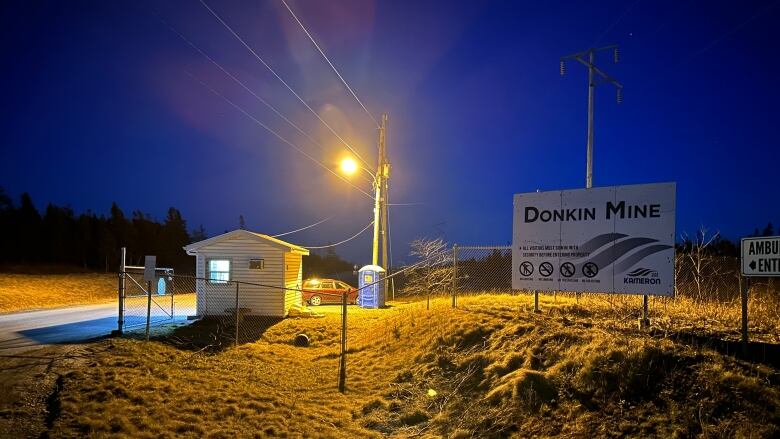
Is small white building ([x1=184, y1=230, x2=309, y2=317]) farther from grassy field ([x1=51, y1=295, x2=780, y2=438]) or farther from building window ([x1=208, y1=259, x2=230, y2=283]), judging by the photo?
grassy field ([x1=51, y1=295, x2=780, y2=438])

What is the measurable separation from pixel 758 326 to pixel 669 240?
2.01 meters

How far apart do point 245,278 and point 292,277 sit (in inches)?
81.7

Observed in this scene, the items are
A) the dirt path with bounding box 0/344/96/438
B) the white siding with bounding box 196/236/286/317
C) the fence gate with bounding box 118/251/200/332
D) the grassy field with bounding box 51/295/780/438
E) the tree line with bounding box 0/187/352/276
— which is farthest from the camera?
the tree line with bounding box 0/187/352/276

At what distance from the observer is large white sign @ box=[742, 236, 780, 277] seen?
21.3ft

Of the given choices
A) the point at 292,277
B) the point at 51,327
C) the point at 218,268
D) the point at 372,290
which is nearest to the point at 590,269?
the point at 292,277

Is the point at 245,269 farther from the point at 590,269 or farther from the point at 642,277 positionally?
the point at 642,277

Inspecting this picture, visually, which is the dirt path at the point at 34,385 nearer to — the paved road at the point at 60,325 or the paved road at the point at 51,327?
the paved road at the point at 60,325

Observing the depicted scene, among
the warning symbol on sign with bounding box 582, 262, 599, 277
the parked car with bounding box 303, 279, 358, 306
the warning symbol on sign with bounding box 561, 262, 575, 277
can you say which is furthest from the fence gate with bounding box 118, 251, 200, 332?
the warning symbol on sign with bounding box 582, 262, 599, 277

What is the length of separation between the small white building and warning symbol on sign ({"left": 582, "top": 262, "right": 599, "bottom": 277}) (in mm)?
10848

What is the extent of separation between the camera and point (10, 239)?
55812 millimetres

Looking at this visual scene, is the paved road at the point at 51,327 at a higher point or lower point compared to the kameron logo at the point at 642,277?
lower

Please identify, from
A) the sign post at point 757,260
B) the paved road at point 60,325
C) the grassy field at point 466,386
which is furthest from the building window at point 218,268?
the sign post at point 757,260

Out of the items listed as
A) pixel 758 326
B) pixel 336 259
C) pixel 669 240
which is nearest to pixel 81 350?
pixel 669 240

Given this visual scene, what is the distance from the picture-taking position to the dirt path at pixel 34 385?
19.9 ft
